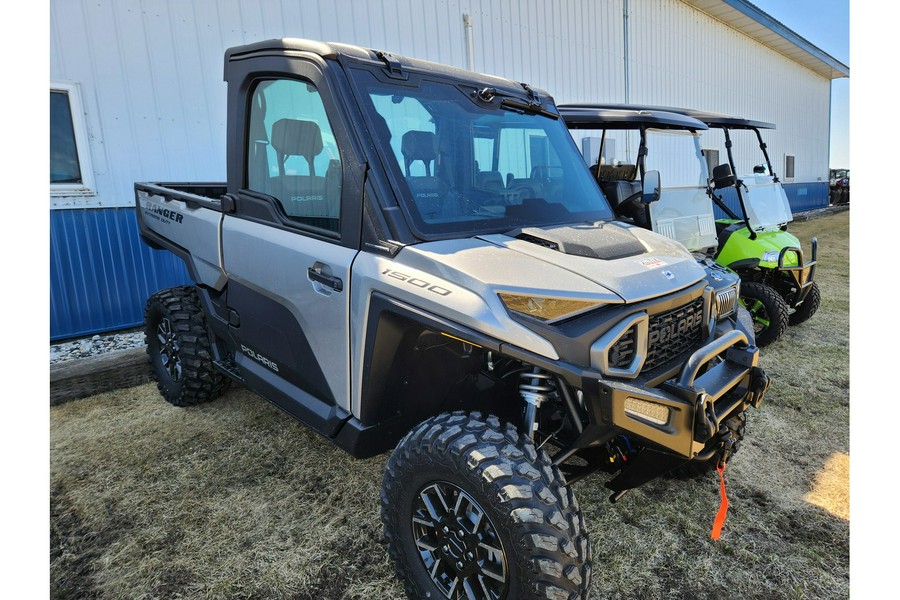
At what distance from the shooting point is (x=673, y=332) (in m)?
2.13

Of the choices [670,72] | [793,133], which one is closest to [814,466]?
[670,72]

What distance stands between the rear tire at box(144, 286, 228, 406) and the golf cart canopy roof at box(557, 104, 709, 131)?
11.5 feet

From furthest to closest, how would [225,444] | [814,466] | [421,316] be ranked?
[225,444], [814,466], [421,316]

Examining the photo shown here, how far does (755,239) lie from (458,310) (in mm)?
4879

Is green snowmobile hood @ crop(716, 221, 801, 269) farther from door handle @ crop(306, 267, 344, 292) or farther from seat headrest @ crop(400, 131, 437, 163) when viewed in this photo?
door handle @ crop(306, 267, 344, 292)

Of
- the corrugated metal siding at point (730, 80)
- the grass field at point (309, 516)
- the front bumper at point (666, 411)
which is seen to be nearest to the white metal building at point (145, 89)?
the grass field at point (309, 516)

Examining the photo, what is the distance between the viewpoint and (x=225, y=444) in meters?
3.54

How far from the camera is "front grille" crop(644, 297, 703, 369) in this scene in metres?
2.03

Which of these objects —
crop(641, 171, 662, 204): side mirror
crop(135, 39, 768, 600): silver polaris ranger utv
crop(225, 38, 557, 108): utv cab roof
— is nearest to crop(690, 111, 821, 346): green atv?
crop(641, 171, 662, 204): side mirror

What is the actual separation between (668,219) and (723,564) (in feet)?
12.6

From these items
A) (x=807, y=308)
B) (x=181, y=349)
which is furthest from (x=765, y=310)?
(x=181, y=349)

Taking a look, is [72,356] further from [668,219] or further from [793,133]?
[793,133]

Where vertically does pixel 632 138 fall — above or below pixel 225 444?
above

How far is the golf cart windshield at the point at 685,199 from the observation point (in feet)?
18.1
